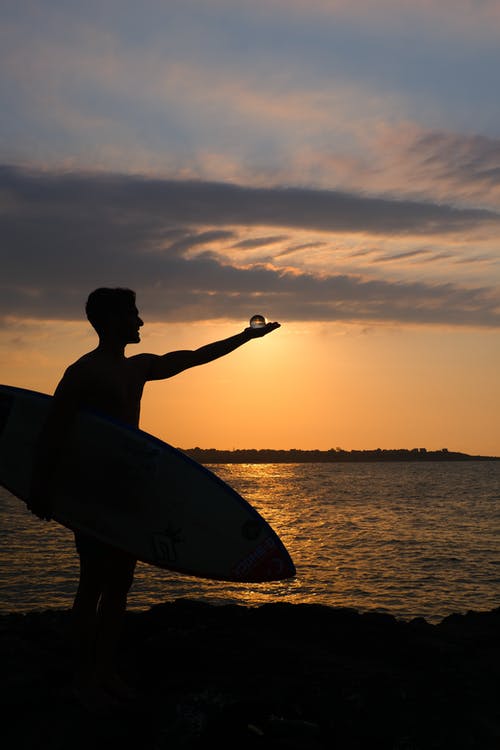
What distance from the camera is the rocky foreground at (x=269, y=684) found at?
14.0ft

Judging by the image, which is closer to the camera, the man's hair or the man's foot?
the man's foot

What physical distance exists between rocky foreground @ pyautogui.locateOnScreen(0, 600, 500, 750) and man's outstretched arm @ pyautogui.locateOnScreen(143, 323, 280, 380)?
6.86ft

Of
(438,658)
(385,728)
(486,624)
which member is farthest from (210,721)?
(486,624)

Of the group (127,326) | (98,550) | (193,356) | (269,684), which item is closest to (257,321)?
(193,356)

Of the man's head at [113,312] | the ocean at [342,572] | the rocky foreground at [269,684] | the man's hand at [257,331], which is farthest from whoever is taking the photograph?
the ocean at [342,572]

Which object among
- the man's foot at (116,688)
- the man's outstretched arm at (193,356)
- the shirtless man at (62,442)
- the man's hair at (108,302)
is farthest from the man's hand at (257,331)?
the man's foot at (116,688)

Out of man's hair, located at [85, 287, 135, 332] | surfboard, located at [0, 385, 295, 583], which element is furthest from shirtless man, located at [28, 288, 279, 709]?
surfboard, located at [0, 385, 295, 583]

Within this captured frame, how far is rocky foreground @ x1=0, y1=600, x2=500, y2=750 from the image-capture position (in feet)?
14.0

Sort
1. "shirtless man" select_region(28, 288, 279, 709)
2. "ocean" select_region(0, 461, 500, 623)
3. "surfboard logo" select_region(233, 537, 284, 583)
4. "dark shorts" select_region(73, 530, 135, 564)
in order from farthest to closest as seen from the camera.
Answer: "ocean" select_region(0, 461, 500, 623) → "surfboard logo" select_region(233, 537, 284, 583) → "dark shorts" select_region(73, 530, 135, 564) → "shirtless man" select_region(28, 288, 279, 709)

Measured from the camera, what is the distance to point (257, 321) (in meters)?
5.52

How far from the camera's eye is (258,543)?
5.26 metres

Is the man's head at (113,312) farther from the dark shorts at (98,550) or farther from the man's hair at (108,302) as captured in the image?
the dark shorts at (98,550)

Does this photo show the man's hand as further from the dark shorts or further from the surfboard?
the dark shorts

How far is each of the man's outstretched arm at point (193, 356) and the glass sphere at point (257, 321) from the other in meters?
0.02
